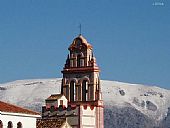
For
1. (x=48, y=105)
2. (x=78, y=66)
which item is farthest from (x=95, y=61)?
(x=48, y=105)

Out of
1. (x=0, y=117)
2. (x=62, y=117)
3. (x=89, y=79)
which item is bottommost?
(x=0, y=117)

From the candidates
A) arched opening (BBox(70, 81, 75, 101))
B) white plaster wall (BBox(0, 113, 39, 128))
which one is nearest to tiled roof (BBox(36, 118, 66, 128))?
white plaster wall (BBox(0, 113, 39, 128))

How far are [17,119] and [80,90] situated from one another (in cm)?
2861

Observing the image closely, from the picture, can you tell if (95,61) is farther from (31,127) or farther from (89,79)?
(31,127)

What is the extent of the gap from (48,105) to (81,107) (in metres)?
6.67

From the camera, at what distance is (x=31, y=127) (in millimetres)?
73750

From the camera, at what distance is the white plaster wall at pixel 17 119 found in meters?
69.8

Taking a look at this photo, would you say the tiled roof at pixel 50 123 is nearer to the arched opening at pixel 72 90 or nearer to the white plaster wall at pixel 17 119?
the white plaster wall at pixel 17 119

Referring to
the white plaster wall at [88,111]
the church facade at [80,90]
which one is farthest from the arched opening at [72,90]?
the white plaster wall at [88,111]

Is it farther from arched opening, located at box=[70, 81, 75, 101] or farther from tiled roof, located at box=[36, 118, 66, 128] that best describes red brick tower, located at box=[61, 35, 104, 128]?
tiled roof, located at box=[36, 118, 66, 128]

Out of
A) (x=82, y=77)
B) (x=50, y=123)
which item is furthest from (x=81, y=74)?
(x=50, y=123)

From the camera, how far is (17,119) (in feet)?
235

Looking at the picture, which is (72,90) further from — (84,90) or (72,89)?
(84,90)

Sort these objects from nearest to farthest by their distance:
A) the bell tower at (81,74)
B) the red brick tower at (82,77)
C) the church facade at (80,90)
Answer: the church facade at (80,90), the red brick tower at (82,77), the bell tower at (81,74)
